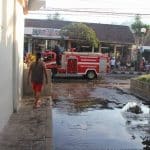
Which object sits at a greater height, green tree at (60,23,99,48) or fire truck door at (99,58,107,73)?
green tree at (60,23,99,48)

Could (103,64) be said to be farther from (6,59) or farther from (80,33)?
(6,59)

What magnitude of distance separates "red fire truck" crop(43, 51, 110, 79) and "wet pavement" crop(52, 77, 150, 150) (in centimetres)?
1086

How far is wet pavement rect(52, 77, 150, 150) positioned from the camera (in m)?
10.3

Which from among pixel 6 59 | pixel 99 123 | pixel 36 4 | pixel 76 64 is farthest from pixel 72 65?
pixel 6 59

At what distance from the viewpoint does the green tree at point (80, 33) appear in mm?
43688

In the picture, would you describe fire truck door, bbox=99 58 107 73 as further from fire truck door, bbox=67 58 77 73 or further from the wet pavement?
the wet pavement

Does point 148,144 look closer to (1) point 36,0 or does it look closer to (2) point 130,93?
(1) point 36,0

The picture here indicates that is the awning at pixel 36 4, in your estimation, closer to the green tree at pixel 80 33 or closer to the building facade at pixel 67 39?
the green tree at pixel 80 33

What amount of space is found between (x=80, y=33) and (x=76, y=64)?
1324 cm

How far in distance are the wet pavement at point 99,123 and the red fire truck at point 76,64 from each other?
1086 centimetres

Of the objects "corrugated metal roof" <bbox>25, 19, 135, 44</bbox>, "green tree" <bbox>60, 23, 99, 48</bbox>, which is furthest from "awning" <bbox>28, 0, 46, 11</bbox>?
"corrugated metal roof" <bbox>25, 19, 135, 44</bbox>

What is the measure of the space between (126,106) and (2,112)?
8.17 meters

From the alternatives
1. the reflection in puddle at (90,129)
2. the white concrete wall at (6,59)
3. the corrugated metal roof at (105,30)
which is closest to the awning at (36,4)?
the reflection in puddle at (90,129)

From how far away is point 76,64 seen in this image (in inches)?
1240
